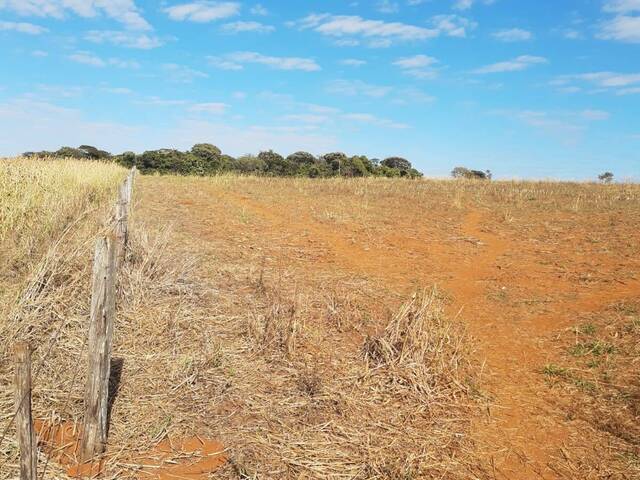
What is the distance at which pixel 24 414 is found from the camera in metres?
1.99

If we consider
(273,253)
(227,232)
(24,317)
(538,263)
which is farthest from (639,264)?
(24,317)

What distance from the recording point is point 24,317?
3938 mm

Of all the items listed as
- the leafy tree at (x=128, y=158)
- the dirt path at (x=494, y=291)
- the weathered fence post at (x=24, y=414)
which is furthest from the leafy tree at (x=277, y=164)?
the weathered fence post at (x=24, y=414)

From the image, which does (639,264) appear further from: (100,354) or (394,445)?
(100,354)

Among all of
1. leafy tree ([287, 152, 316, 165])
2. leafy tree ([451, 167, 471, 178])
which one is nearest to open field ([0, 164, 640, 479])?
leafy tree ([451, 167, 471, 178])

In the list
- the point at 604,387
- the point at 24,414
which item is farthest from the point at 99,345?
the point at 604,387

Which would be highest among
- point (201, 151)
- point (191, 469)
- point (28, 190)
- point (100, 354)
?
point (201, 151)

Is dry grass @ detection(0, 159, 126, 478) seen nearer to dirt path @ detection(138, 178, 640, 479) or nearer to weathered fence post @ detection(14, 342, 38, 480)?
weathered fence post @ detection(14, 342, 38, 480)

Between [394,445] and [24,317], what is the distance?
3.22m

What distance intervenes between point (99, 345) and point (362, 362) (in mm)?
2466

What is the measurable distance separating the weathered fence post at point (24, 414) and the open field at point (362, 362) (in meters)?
0.81

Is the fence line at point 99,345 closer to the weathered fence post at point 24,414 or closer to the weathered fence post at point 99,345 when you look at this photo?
the weathered fence post at point 99,345

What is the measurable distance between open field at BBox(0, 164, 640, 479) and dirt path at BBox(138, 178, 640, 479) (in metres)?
0.03

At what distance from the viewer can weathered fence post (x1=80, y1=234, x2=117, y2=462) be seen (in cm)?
270
